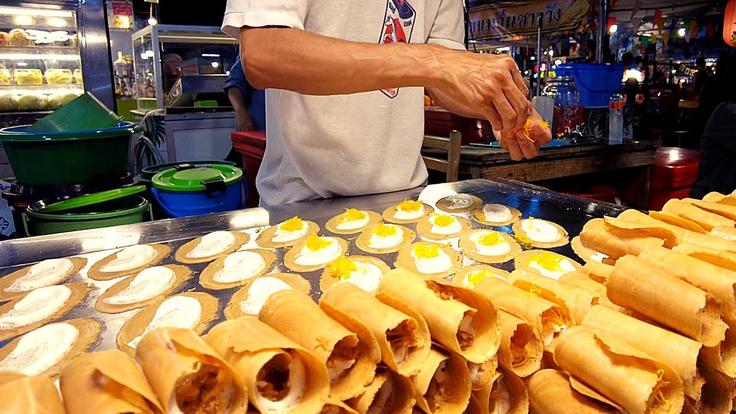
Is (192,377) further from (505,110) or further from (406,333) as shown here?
(505,110)

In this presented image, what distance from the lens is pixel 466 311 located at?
0.92m

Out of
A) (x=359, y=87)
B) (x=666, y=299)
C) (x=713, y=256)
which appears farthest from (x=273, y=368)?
(x=359, y=87)

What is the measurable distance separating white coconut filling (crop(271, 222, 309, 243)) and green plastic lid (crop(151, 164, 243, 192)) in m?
1.14

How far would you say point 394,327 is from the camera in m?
0.87

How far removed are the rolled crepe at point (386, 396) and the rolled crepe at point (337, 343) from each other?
2 centimetres

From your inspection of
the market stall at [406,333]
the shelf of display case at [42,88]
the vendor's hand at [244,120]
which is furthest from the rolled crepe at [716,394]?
the shelf of display case at [42,88]

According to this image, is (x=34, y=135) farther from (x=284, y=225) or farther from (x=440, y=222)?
(x=440, y=222)

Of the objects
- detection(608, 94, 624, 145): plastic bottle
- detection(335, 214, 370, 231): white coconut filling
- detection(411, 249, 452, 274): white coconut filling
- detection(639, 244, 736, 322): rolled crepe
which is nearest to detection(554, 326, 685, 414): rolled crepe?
detection(639, 244, 736, 322): rolled crepe

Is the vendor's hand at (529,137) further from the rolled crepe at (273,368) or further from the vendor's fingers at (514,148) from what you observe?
the rolled crepe at (273,368)

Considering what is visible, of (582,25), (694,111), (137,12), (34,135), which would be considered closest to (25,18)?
(34,135)

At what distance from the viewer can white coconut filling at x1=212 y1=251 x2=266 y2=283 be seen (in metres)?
1.90

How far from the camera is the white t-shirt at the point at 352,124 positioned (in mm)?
2307

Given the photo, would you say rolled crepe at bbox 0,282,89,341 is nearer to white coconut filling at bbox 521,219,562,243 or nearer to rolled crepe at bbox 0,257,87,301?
rolled crepe at bbox 0,257,87,301

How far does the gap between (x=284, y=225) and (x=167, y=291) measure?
1.99ft
